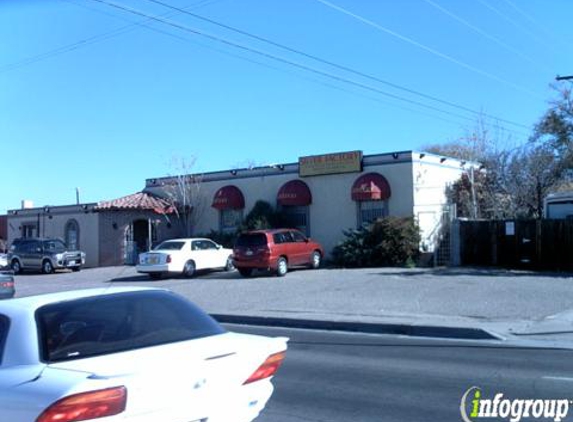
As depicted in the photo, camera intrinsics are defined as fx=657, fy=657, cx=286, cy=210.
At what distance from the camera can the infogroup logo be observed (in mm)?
6637

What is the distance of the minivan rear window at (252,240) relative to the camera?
2447 centimetres

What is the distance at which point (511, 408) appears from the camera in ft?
22.8

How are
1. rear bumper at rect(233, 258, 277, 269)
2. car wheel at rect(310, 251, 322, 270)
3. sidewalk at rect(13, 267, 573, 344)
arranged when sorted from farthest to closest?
car wheel at rect(310, 251, 322, 270) < rear bumper at rect(233, 258, 277, 269) < sidewalk at rect(13, 267, 573, 344)

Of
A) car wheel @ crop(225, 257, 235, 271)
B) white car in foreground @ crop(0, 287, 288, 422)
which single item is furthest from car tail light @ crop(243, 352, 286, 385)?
Result: car wheel @ crop(225, 257, 235, 271)

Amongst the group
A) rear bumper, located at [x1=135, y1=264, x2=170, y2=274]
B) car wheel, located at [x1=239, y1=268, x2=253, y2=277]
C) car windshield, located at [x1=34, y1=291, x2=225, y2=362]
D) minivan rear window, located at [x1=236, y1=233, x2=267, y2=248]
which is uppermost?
minivan rear window, located at [x1=236, y1=233, x2=267, y2=248]

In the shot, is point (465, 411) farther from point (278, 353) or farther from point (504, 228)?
point (504, 228)

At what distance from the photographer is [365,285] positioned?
2045 cm

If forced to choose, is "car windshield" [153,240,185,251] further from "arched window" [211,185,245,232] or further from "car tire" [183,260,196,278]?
"arched window" [211,185,245,232]

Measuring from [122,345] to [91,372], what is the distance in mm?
692

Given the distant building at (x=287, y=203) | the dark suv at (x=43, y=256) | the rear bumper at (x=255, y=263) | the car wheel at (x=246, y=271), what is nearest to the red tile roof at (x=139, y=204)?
the distant building at (x=287, y=203)

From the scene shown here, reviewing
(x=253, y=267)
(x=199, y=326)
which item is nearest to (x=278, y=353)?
(x=199, y=326)

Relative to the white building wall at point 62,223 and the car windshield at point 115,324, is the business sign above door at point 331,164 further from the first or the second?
the car windshield at point 115,324

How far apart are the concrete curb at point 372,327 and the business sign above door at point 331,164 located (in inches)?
601

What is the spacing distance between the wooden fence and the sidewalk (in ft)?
5.91
